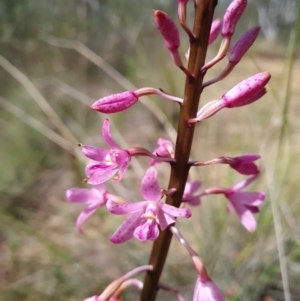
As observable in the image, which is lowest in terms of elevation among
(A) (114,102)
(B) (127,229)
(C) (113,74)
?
(B) (127,229)

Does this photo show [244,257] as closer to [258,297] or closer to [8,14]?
[258,297]

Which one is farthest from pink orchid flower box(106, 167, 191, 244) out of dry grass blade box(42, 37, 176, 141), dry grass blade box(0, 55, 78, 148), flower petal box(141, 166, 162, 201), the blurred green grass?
dry grass blade box(0, 55, 78, 148)

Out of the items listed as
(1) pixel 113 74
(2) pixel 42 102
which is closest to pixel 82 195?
(2) pixel 42 102

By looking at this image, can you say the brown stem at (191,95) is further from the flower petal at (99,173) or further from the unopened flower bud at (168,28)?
the flower petal at (99,173)

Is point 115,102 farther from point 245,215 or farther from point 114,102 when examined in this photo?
point 245,215

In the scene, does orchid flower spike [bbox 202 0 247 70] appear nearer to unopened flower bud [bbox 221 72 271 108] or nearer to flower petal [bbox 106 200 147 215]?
unopened flower bud [bbox 221 72 271 108]

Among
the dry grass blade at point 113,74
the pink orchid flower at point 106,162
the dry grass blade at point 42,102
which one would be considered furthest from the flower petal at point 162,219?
the dry grass blade at point 42,102

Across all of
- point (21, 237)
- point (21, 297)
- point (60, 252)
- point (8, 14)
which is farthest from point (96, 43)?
point (21, 297)
